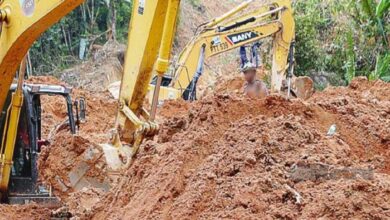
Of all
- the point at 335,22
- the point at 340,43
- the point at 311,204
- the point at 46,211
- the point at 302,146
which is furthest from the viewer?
the point at 335,22

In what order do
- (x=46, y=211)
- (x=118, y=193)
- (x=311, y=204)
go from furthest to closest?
(x=46, y=211), (x=118, y=193), (x=311, y=204)

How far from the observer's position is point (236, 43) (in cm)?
1551

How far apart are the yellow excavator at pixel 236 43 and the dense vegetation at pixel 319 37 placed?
153 centimetres

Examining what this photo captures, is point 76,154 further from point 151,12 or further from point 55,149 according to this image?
point 151,12

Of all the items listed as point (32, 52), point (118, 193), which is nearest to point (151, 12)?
point (118, 193)

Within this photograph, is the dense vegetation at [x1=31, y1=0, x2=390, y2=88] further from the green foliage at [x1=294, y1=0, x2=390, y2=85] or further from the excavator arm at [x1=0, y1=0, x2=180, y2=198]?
the excavator arm at [x1=0, y1=0, x2=180, y2=198]

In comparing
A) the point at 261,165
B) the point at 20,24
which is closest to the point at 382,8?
the point at 20,24

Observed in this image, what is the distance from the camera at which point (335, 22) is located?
65.8ft

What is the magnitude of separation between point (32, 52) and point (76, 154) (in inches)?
664

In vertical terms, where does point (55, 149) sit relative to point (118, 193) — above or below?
below

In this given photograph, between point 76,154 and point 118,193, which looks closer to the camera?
point 118,193

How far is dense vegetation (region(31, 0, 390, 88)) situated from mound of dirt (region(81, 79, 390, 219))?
8073 mm

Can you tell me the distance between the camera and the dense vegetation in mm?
15961

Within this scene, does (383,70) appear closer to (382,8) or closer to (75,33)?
(382,8)
